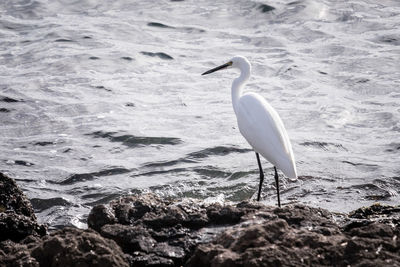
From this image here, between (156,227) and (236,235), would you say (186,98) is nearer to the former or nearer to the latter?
(156,227)

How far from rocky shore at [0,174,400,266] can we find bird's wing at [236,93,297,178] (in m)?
1.04

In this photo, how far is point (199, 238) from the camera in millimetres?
4680

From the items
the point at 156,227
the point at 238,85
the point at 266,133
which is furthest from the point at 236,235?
the point at 238,85

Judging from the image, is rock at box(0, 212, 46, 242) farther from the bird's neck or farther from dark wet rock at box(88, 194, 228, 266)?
the bird's neck

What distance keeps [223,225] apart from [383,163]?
13.9 feet

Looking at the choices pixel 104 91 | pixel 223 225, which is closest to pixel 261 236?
pixel 223 225

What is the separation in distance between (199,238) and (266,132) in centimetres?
213

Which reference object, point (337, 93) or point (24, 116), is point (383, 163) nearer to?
point (337, 93)

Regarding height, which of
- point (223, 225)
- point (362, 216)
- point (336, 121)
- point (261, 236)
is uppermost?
point (261, 236)

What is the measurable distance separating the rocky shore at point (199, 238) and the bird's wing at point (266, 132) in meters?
1.04

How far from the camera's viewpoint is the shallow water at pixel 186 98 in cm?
798

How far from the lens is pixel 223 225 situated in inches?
191

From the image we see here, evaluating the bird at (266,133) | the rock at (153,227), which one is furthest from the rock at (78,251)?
the bird at (266,133)

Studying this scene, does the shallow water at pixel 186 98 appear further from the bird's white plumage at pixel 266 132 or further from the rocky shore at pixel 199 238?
the rocky shore at pixel 199 238
